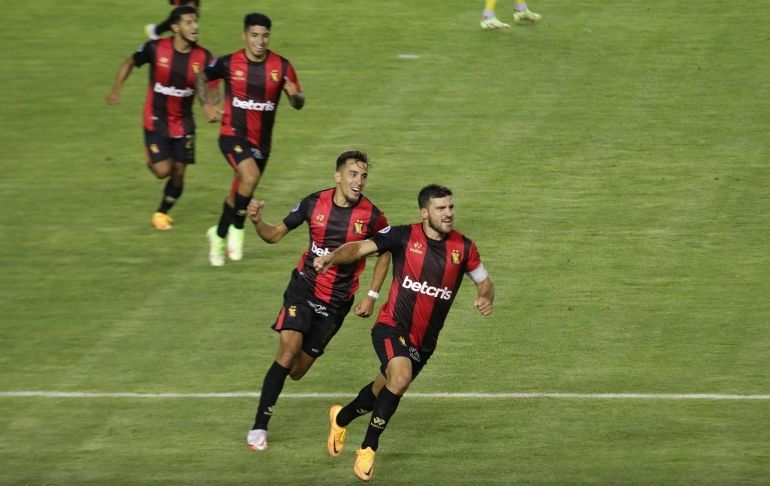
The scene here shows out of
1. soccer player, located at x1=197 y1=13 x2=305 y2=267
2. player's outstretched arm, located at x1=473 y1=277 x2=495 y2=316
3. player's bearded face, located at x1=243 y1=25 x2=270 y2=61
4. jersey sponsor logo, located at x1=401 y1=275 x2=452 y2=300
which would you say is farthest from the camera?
soccer player, located at x1=197 y1=13 x2=305 y2=267

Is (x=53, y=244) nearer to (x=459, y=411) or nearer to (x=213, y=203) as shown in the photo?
(x=213, y=203)

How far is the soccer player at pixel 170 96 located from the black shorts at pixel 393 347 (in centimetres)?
608

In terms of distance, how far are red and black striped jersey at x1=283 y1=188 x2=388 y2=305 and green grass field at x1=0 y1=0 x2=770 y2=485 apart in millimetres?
1225

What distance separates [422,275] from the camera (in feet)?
33.6

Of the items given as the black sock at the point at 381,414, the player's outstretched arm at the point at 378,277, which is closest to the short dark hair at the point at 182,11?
the player's outstretched arm at the point at 378,277

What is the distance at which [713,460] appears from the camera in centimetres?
1048

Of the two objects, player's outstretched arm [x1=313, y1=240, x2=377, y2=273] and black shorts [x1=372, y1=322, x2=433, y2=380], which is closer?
black shorts [x1=372, y1=322, x2=433, y2=380]

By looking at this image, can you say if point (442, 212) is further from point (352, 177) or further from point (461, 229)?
point (461, 229)

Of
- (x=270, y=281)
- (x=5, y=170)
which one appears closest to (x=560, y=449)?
(x=270, y=281)

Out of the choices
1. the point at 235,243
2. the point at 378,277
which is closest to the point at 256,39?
the point at 235,243

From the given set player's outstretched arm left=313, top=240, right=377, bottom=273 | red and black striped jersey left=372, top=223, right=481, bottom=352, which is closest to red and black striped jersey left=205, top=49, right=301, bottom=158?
player's outstretched arm left=313, top=240, right=377, bottom=273

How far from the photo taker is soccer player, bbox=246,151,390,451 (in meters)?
10.7

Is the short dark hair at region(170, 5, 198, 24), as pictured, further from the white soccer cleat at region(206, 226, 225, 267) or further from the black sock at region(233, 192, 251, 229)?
the white soccer cleat at region(206, 226, 225, 267)

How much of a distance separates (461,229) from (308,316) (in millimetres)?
5413
